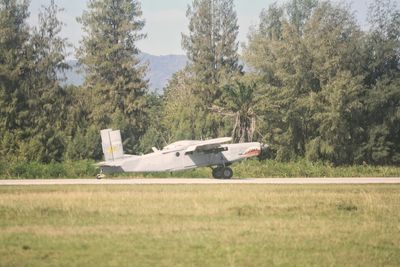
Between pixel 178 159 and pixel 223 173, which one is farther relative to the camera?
pixel 223 173

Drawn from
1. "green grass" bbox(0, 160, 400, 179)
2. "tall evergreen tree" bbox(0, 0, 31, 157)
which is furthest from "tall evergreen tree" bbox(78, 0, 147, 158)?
"green grass" bbox(0, 160, 400, 179)

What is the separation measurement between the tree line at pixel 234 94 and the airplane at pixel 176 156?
14415mm

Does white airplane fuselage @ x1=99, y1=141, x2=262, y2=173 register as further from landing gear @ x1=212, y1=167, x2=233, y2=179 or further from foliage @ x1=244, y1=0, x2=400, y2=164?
foliage @ x1=244, y1=0, x2=400, y2=164

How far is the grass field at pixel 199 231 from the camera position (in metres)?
11.2

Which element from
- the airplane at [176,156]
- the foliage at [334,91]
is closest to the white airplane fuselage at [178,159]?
the airplane at [176,156]

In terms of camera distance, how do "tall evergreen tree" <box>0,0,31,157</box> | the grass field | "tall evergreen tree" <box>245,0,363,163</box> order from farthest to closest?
"tall evergreen tree" <box>0,0,31,157</box> → "tall evergreen tree" <box>245,0,363,163</box> → the grass field

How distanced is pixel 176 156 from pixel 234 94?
16.8 m

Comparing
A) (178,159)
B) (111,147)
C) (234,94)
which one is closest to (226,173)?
(178,159)

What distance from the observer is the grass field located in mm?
11203

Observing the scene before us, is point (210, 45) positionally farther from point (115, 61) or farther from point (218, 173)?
point (218, 173)

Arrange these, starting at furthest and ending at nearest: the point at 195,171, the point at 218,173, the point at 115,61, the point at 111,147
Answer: the point at 115,61 < the point at 195,171 < the point at 218,173 < the point at 111,147

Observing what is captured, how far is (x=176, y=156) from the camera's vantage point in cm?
3594

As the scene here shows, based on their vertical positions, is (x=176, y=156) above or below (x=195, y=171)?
above

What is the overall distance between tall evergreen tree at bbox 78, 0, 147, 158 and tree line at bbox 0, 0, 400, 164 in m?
0.11
